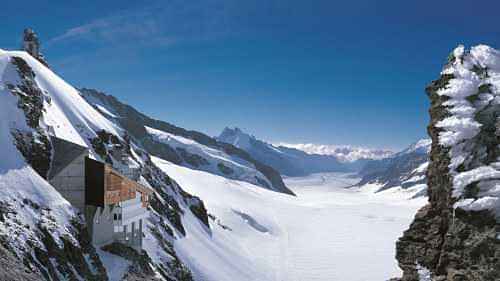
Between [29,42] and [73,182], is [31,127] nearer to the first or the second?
[73,182]

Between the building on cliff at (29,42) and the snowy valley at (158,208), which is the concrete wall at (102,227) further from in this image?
the building on cliff at (29,42)

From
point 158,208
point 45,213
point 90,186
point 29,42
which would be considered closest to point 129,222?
point 90,186

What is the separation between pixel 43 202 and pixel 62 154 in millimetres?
6313

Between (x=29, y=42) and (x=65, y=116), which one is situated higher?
(x=29, y=42)

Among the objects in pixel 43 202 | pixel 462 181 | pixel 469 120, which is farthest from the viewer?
pixel 43 202

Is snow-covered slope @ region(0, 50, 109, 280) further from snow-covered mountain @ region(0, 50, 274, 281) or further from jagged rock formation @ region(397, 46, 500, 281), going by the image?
jagged rock formation @ region(397, 46, 500, 281)

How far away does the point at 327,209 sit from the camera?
5531 inches

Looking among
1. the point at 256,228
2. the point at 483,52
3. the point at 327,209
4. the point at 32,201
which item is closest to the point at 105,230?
the point at 32,201

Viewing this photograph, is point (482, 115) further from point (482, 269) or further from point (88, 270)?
point (88, 270)

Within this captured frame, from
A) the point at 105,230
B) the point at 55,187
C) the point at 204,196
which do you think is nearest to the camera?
the point at 55,187

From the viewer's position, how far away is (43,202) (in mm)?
23594

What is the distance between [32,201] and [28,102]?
1100 cm

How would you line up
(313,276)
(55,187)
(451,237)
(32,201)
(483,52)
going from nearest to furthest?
(451,237), (483,52), (32,201), (55,187), (313,276)

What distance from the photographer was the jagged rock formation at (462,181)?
1249 centimetres
